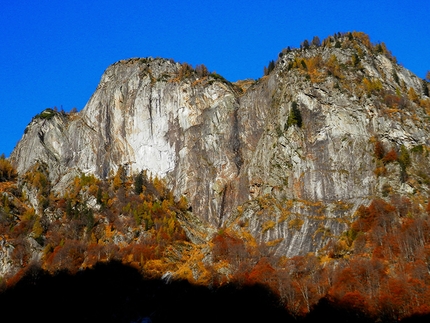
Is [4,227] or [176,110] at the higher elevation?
[176,110]

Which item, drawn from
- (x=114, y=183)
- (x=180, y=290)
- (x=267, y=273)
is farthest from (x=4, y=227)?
(x=267, y=273)

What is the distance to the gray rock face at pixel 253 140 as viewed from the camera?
92750 mm

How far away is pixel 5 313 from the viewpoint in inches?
3477

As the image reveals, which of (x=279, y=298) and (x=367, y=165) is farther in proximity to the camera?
(x=367, y=165)

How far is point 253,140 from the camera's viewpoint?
121 meters

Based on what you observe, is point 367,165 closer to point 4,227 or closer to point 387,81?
point 387,81

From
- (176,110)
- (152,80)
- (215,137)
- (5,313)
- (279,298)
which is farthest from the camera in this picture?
(152,80)

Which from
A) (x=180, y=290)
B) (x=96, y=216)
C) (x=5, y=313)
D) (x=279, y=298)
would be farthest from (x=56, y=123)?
(x=279, y=298)

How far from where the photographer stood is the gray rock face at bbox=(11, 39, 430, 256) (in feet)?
304

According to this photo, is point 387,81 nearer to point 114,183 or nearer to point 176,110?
point 176,110

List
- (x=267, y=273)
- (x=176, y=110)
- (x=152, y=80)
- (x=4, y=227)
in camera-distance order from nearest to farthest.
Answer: (x=267, y=273) → (x=4, y=227) → (x=176, y=110) → (x=152, y=80)

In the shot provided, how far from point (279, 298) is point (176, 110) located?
2722 inches

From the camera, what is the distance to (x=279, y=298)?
7306 centimetres

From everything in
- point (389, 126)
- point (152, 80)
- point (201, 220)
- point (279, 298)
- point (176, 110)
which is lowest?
point (279, 298)
